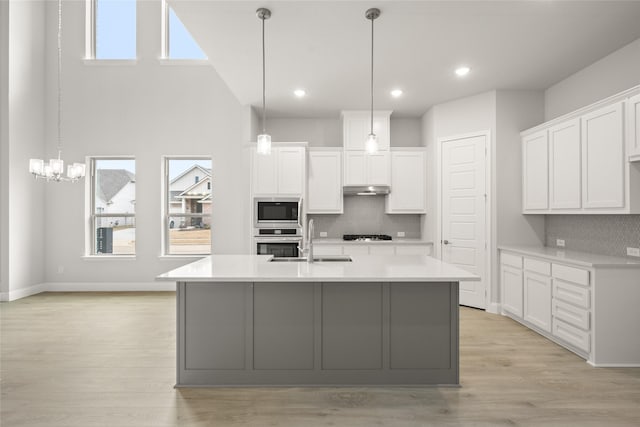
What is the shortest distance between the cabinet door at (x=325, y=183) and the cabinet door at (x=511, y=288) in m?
2.40

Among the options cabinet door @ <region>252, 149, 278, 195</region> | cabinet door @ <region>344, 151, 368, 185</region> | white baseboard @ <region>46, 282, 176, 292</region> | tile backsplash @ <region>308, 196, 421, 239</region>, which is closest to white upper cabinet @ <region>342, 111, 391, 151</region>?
cabinet door @ <region>344, 151, 368, 185</region>

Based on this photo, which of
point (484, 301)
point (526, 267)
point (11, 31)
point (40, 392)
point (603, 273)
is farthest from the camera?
point (11, 31)

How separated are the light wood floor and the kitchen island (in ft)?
0.38

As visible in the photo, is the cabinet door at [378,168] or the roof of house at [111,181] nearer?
the cabinet door at [378,168]

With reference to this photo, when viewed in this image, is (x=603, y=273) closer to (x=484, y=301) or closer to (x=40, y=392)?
(x=484, y=301)

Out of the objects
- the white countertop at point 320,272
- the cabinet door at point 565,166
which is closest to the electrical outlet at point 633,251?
the cabinet door at point 565,166

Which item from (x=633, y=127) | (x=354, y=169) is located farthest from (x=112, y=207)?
(x=633, y=127)

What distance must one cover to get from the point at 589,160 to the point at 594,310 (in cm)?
141

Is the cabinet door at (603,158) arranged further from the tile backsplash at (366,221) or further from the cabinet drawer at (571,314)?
the tile backsplash at (366,221)

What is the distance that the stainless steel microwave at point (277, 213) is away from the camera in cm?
537

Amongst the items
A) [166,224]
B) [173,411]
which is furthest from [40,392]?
[166,224]

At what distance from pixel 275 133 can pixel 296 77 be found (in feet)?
6.09

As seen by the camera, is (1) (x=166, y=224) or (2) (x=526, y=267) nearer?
(2) (x=526, y=267)

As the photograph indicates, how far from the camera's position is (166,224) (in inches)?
250
